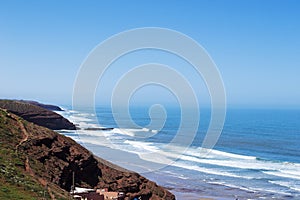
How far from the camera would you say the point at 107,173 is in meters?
24.1

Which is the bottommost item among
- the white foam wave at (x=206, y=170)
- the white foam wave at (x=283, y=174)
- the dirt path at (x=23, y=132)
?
the white foam wave at (x=206, y=170)

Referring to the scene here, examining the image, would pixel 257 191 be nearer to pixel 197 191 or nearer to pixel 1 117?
pixel 197 191

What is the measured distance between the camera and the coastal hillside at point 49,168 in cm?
1625

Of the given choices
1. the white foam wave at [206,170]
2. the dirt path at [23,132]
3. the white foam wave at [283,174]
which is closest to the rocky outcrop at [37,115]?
the white foam wave at [206,170]

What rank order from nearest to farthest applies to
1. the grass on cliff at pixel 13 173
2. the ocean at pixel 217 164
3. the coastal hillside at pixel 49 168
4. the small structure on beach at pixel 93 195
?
the grass on cliff at pixel 13 173 < the coastal hillside at pixel 49 168 < the small structure on beach at pixel 93 195 < the ocean at pixel 217 164

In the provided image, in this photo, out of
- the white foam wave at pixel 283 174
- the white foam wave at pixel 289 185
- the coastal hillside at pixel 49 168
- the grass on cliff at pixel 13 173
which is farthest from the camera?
the white foam wave at pixel 283 174

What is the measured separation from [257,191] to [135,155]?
60.4ft

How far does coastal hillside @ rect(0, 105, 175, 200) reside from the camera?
53.3 ft

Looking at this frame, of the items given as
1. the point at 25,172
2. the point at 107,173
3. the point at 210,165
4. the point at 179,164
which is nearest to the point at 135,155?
the point at 179,164

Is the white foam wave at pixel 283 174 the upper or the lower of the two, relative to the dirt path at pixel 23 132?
lower

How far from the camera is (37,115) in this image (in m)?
65.4

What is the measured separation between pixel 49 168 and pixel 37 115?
47046 mm

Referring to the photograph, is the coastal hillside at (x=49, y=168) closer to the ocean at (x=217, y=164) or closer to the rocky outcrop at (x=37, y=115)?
the ocean at (x=217, y=164)

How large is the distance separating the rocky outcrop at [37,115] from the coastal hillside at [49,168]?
1366 inches
